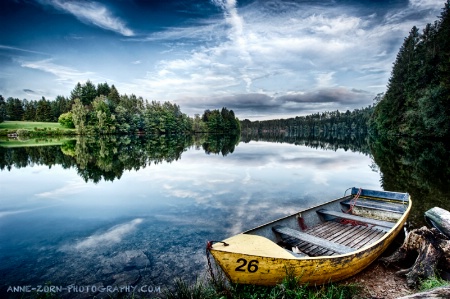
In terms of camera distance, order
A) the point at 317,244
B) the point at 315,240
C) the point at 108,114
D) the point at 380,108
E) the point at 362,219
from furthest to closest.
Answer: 1. the point at 108,114
2. the point at 380,108
3. the point at 362,219
4. the point at 315,240
5. the point at 317,244

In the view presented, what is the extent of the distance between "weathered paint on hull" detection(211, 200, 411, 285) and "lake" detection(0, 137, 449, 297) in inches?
66.0

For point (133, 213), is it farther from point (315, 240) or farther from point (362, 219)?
point (362, 219)

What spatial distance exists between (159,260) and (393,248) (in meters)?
6.59

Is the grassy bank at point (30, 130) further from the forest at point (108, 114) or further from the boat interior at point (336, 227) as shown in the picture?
the boat interior at point (336, 227)

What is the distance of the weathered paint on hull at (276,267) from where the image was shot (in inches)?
173

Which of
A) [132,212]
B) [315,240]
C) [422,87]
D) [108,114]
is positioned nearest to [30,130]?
[108,114]

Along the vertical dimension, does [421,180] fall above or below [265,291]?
above

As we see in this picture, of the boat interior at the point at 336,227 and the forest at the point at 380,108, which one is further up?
the forest at the point at 380,108

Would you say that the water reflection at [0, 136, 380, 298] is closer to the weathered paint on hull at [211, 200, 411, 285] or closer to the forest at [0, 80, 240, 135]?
the weathered paint on hull at [211, 200, 411, 285]

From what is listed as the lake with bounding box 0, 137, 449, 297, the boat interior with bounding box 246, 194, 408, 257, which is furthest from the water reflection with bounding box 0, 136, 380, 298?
the boat interior with bounding box 246, 194, 408, 257

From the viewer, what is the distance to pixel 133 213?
10375mm

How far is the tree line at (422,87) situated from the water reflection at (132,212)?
21.0 meters

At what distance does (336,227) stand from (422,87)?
4569 centimetres

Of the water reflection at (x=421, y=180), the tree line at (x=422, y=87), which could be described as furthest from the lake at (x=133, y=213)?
the tree line at (x=422, y=87)
